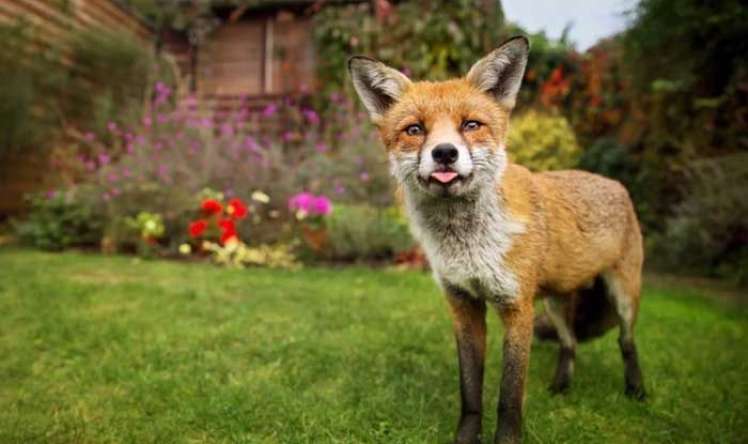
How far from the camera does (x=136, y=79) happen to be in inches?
470

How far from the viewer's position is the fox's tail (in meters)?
3.38

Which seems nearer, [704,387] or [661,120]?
[704,387]

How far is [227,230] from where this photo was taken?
24.3 feet

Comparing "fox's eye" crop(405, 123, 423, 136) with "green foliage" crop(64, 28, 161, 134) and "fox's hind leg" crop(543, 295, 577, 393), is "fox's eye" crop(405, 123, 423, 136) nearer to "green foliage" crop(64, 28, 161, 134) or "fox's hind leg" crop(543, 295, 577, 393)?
"fox's hind leg" crop(543, 295, 577, 393)

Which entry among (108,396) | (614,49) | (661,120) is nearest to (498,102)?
(108,396)

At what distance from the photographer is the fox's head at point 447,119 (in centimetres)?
221

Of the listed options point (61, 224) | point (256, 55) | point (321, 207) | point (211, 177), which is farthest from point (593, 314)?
point (256, 55)

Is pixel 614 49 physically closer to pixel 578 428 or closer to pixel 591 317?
pixel 591 317

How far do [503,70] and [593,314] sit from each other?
1801 millimetres

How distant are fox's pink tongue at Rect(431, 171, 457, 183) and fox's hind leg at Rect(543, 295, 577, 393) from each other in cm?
145

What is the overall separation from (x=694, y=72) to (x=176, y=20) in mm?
12452

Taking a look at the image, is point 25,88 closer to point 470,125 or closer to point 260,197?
point 260,197

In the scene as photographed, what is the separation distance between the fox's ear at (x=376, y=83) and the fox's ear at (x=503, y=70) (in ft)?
1.09

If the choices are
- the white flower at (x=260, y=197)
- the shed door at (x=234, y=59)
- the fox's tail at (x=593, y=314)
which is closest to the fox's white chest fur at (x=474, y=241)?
the fox's tail at (x=593, y=314)
